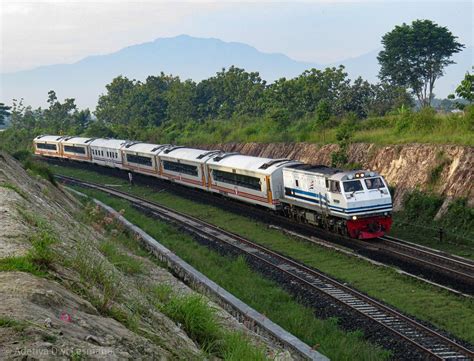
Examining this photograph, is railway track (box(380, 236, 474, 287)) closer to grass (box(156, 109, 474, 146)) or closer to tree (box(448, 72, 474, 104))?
grass (box(156, 109, 474, 146))

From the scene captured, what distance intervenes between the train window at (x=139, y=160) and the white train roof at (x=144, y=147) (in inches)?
21.8

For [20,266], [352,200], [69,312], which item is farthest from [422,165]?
[69,312]

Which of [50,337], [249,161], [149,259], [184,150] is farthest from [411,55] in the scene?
[50,337]

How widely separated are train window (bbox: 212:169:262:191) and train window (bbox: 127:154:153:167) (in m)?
12.8

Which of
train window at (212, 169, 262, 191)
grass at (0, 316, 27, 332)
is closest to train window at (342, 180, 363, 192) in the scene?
train window at (212, 169, 262, 191)

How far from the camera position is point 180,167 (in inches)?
1702

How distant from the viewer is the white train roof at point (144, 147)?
48.4 m

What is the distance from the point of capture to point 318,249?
2450 centimetres

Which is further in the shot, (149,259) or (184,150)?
(184,150)

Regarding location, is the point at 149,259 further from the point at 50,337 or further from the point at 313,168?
the point at 50,337

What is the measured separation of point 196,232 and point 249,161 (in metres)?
7.25

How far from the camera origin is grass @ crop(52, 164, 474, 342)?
15797 millimetres

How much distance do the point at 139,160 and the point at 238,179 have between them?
19.1 meters

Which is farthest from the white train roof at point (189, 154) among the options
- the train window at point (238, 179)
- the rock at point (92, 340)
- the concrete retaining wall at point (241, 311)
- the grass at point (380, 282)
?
the rock at point (92, 340)
